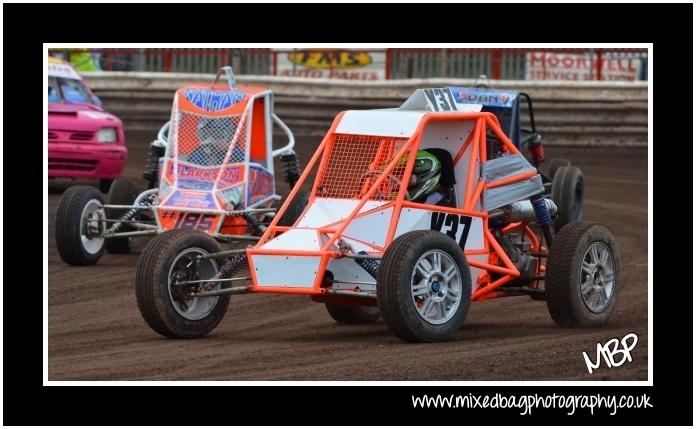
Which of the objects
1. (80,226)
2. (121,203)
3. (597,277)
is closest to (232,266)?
(597,277)

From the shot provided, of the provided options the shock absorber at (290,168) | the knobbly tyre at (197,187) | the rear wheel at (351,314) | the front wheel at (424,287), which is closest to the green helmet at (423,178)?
the front wheel at (424,287)

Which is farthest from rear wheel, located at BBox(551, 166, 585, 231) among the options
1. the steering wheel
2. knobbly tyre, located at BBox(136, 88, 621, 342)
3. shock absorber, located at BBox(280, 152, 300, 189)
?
the steering wheel

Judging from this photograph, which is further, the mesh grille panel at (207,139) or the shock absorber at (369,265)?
the mesh grille panel at (207,139)

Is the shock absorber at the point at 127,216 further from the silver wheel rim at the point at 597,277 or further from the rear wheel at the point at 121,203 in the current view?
the silver wheel rim at the point at 597,277

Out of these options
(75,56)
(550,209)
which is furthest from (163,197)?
(75,56)

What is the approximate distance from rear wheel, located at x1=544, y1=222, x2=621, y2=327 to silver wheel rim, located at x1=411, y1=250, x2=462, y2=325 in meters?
0.94

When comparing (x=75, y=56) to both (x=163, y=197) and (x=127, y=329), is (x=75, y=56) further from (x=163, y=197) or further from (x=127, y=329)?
(x=127, y=329)

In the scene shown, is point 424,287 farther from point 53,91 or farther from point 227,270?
point 53,91

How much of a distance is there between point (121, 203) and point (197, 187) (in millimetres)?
926

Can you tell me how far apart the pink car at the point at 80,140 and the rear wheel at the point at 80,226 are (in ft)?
14.1

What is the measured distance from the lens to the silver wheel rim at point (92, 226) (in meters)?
14.3

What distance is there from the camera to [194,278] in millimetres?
10195

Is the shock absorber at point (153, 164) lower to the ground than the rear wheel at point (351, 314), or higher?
higher

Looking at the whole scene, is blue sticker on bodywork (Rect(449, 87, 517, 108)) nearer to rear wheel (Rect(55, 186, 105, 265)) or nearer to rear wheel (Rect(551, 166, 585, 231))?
rear wheel (Rect(551, 166, 585, 231))
